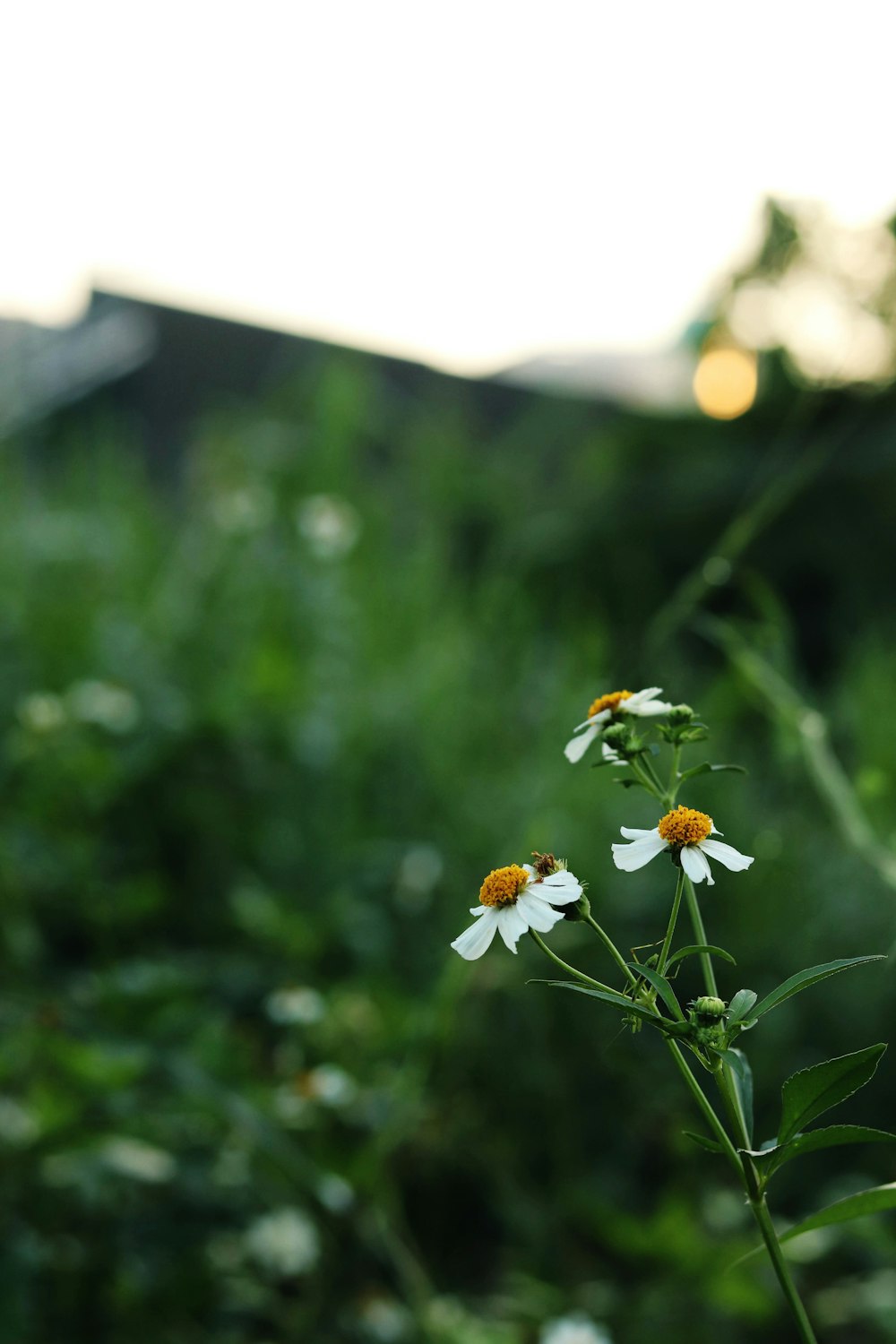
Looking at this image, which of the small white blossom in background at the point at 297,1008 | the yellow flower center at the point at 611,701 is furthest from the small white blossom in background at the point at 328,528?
the yellow flower center at the point at 611,701

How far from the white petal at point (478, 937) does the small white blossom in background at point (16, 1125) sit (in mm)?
864

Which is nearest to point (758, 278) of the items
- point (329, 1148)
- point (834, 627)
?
point (329, 1148)

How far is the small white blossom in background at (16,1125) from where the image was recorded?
1065 mm

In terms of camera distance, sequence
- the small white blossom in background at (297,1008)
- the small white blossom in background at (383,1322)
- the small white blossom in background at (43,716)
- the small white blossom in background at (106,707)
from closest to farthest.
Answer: the small white blossom in background at (383,1322), the small white blossom in background at (297,1008), the small white blossom in background at (43,716), the small white blossom in background at (106,707)

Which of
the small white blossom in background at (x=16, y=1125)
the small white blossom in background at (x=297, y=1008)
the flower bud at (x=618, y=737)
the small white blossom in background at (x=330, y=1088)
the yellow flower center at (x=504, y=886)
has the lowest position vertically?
the yellow flower center at (x=504, y=886)

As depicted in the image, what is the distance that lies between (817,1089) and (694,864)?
8 cm

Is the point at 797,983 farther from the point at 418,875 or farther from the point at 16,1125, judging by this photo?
the point at 418,875

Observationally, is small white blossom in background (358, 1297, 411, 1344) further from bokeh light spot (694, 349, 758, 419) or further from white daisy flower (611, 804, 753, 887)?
bokeh light spot (694, 349, 758, 419)

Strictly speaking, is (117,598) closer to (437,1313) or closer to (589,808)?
(589,808)

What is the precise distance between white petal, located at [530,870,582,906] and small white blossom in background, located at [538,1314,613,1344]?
0.82 m

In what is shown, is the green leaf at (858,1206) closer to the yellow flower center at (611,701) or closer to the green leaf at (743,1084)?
the green leaf at (743,1084)

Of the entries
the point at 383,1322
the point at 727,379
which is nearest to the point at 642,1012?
the point at 383,1322

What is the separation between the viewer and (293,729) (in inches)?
72.6

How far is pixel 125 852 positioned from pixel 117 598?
2.19ft
